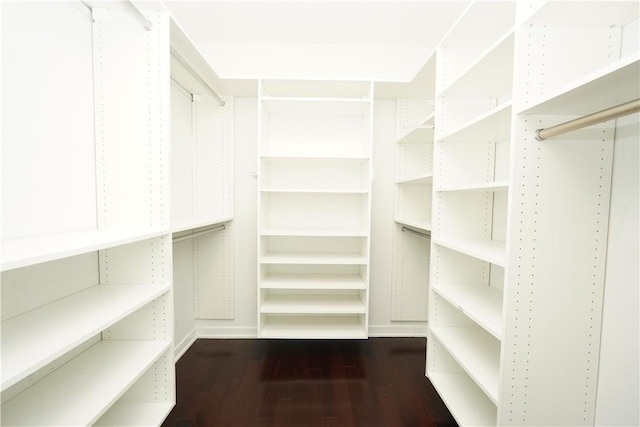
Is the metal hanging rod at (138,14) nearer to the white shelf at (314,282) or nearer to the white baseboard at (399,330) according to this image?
the white shelf at (314,282)

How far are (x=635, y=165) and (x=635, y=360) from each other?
69cm

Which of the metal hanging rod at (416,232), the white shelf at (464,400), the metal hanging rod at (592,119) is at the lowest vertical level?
the white shelf at (464,400)

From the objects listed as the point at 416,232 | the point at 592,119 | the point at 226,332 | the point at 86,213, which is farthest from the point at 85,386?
the point at 416,232

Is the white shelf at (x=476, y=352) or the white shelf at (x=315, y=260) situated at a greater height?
the white shelf at (x=315, y=260)

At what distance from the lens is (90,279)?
130cm

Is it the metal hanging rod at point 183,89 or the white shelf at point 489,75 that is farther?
the metal hanging rod at point 183,89

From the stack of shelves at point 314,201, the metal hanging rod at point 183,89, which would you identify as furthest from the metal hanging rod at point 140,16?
the stack of shelves at point 314,201

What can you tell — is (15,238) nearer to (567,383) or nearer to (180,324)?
→ (180,324)

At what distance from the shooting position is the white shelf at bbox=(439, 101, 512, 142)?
3.68ft

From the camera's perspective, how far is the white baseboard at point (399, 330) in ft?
8.25

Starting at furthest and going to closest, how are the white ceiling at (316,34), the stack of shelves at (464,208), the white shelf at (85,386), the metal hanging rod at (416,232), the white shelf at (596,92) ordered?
the metal hanging rod at (416,232) < the white ceiling at (316,34) < the stack of shelves at (464,208) < the white shelf at (85,386) < the white shelf at (596,92)

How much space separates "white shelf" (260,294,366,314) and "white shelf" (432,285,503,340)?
69 cm

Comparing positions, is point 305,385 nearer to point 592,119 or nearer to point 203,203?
point 203,203

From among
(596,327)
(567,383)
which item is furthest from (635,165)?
(567,383)
